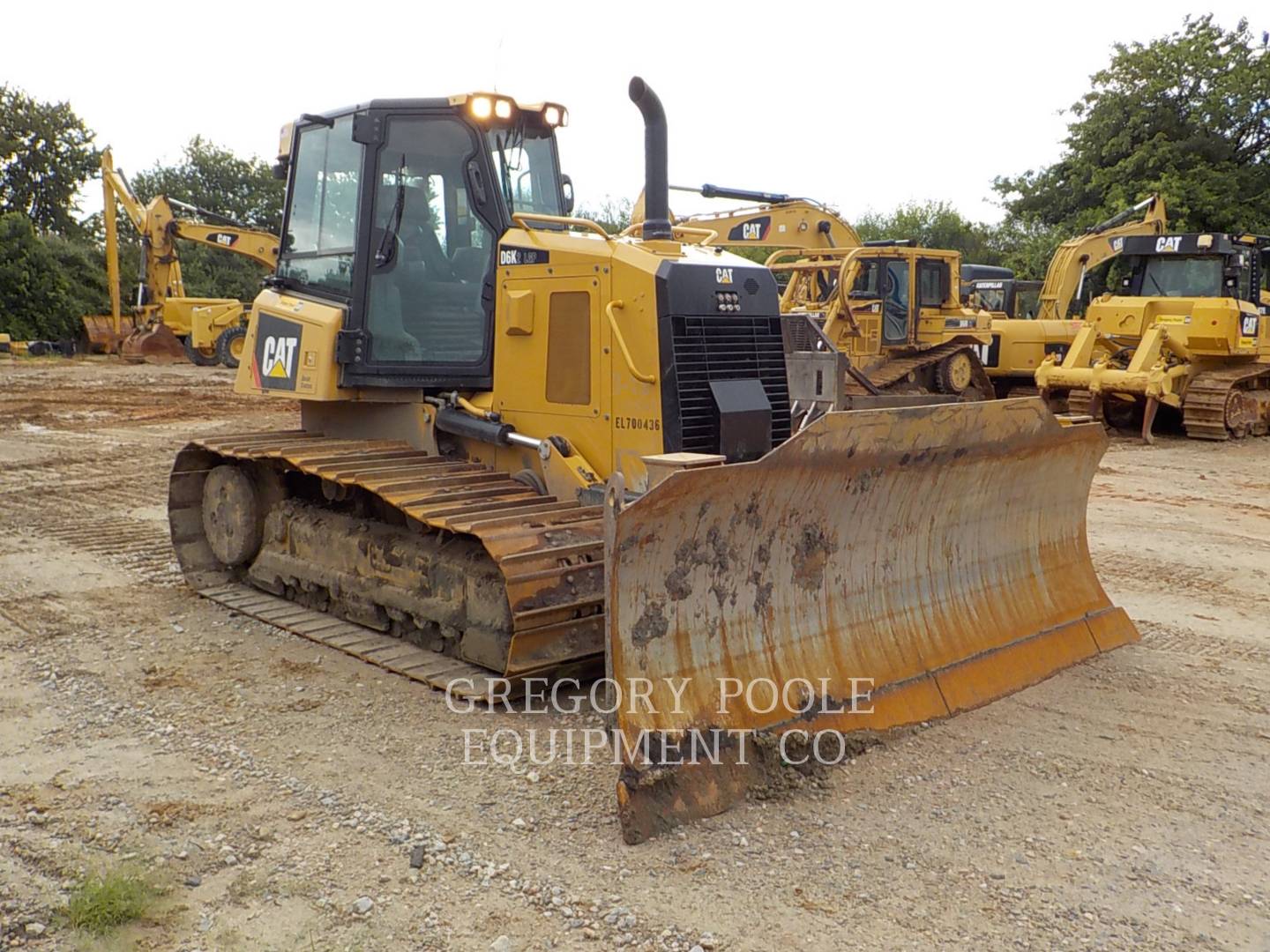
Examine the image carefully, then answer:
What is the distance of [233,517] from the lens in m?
6.25

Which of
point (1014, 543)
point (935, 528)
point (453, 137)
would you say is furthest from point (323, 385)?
point (1014, 543)

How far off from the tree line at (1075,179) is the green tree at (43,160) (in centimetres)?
4

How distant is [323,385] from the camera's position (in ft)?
19.1

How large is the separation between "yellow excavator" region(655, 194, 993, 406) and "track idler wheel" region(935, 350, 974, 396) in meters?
0.01

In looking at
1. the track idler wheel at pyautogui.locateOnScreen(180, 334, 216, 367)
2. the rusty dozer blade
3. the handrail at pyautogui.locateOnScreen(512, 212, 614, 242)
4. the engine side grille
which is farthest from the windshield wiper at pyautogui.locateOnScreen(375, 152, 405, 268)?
the track idler wheel at pyautogui.locateOnScreen(180, 334, 216, 367)

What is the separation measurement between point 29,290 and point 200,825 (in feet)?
97.4

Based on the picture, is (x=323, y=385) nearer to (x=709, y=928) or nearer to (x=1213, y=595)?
(x=709, y=928)

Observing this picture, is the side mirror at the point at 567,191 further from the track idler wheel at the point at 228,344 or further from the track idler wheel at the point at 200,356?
the track idler wheel at the point at 200,356

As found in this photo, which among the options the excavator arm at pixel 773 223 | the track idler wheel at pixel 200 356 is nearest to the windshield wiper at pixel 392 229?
the excavator arm at pixel 773 223

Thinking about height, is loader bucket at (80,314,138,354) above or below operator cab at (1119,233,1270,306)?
below

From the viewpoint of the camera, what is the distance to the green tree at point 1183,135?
2417 cm

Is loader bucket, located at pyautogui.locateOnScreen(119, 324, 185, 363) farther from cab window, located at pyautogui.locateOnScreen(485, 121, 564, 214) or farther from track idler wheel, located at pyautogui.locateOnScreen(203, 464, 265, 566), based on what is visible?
cab window, located at pyautogui.locateOnScreen(485, 121, 564, 214)

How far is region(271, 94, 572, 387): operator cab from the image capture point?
558 centimetres

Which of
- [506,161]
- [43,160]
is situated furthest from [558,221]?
[43,160]
